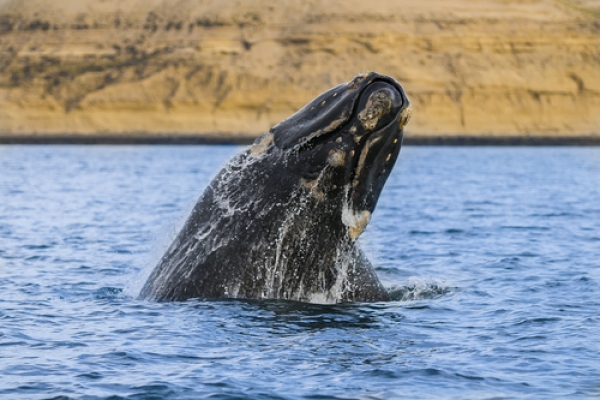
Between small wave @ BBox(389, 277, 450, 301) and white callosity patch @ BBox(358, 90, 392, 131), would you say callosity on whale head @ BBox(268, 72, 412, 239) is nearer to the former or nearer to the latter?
white callosity patch @ BBox(358, 90, 392, 131)

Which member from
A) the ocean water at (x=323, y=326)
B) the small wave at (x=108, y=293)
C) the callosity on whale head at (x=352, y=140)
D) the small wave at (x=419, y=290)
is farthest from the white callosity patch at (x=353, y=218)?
the small wave at (x=108, y=293)

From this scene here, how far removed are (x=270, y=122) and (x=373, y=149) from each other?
191ft

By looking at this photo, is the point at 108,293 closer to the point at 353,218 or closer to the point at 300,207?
the point at 300,207

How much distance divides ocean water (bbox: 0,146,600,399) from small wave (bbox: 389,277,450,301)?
0.10ft

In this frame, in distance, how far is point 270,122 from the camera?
64.2 meters

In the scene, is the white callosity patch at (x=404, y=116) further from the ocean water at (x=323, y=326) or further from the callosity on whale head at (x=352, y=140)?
the ocean water at (x=323, y=326)

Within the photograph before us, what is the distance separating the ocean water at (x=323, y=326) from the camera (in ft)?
19.4

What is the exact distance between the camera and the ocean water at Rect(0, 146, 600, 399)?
19.4 ft

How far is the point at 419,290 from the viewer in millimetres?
9352

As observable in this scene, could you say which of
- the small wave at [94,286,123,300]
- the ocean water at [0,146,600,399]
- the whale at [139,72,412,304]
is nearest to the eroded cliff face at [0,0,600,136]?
the ocean water at [0,146,600,399]

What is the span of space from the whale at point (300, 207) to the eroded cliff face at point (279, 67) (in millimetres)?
56410

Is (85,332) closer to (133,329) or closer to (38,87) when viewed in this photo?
(133,329)

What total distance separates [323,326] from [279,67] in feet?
191

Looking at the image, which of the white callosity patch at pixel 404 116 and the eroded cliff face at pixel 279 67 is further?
the eroded cliff face at pixel 279 67
